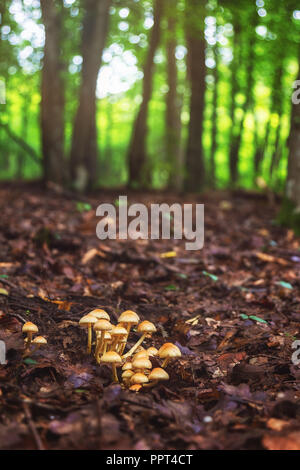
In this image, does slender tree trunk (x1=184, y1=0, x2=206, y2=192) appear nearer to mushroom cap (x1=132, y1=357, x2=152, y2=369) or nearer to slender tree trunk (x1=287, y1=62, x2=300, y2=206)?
slender tree trunk (x1=287, y1=62, x2=300, y2=206)

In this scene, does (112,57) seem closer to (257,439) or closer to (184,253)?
(184,253)

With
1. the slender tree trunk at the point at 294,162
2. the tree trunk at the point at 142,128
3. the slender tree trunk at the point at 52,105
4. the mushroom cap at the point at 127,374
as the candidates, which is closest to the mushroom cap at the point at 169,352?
the mushroom cap at the point at 127,374

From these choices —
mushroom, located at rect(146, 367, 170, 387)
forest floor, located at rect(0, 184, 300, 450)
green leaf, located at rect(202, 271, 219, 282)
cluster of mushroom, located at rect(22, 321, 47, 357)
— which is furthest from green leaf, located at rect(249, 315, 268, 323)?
cluster of mushroom, located at rect(22, 321, 47, 357)

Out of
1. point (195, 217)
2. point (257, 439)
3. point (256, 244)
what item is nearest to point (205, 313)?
point (257, 439)

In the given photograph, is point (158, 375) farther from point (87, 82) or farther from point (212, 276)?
point (87, 82)
